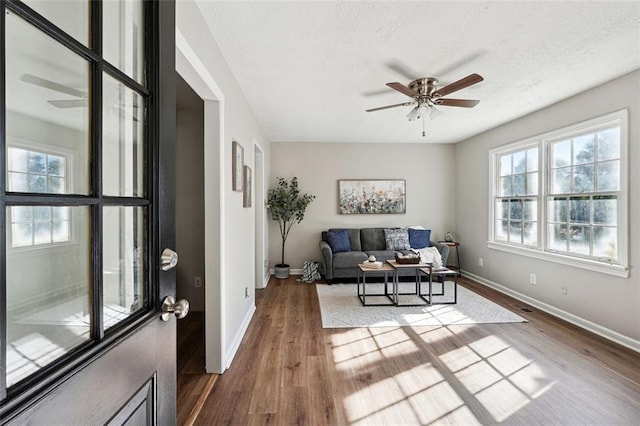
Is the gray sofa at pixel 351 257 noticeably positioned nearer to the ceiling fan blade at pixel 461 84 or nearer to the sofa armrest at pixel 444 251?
the sofa armrest at pixel 444 251

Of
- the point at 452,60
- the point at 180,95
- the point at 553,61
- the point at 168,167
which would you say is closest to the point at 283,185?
the point at 180,95

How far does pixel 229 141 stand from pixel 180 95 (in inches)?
47.7

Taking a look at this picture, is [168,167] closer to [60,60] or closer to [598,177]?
[60,60]

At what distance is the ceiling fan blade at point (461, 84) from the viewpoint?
2.43 m

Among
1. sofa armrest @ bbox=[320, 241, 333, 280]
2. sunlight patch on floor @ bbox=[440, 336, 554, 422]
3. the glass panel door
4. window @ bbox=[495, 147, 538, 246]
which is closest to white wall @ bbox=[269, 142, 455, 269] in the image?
sofa armrest @ bbox=[320, 241, 333, 280]

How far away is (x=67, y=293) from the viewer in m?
0.59

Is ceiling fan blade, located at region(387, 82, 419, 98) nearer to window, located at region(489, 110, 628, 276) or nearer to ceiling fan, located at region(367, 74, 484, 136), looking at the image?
ceiling fan, located at region(367, 74, 484, 136)

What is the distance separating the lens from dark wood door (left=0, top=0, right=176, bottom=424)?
47 centimetres

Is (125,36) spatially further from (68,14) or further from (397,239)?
(397,239)

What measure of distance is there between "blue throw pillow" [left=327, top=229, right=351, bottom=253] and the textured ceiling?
2379 millimetres

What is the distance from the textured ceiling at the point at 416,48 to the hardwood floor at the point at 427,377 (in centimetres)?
247

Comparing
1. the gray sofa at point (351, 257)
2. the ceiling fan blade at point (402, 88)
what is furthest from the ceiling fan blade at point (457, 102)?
the gray sofa at point (351, 257)

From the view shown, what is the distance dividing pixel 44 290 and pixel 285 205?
4851 millimetres

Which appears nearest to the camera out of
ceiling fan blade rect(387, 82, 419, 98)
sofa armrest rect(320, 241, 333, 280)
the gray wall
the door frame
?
the door frame
